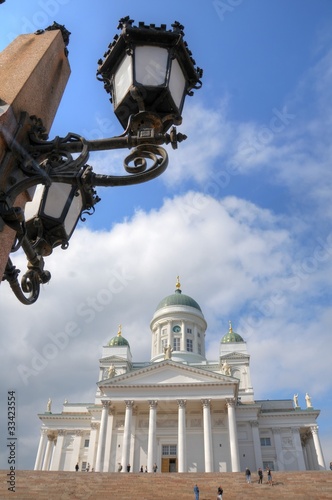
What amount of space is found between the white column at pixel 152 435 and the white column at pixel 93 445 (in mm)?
6895

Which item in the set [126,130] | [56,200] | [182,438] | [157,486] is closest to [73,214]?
A: [56,200]

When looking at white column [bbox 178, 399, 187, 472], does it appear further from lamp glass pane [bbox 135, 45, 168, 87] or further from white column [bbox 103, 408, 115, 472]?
lamp glass pane [bbox 135, 45, 168, 87]

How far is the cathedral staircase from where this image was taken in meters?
23.7

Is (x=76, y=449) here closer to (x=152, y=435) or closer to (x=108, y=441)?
(x=108, y=441)

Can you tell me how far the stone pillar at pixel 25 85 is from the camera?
335cm

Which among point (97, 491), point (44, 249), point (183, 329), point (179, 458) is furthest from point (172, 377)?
point (44, 249)

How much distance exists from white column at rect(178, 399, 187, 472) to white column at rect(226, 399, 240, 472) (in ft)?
13.7

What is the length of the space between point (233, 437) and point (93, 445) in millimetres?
15480

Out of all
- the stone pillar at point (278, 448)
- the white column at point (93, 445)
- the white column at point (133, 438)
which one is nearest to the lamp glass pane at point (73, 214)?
the white column at point (133, 438)

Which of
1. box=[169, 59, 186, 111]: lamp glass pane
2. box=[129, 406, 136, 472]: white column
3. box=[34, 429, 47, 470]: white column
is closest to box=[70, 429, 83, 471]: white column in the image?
box=[34, 429, 47, 470]: white column

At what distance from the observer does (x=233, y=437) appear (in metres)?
37.4

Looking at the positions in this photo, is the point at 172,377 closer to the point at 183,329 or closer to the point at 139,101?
the point at 183,329

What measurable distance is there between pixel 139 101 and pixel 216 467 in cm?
4118

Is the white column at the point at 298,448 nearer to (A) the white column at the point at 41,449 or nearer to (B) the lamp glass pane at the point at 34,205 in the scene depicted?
(A) the white column at the point at 41,449
